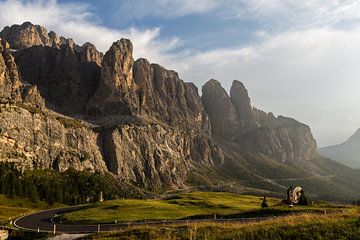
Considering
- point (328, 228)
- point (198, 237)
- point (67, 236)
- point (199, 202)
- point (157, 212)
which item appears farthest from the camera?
point (199, 202)

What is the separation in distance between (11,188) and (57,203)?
24.5 m

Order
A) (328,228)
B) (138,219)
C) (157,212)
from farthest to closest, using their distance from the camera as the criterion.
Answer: (157,212)
(138,219)
(328,228)

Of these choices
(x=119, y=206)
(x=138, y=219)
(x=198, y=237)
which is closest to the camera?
(x=198, y=237)

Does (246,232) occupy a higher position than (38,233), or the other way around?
(246,232)

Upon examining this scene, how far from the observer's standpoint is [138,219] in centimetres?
6762

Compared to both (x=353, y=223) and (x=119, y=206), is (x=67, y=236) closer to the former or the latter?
(x=353, y=223)

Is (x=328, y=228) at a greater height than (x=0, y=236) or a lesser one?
greater

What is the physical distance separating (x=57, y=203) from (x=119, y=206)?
114 metres

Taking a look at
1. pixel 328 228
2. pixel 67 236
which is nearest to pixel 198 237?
pixel 328 228

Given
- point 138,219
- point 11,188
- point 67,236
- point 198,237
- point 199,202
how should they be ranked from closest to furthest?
point 198,237
point 67,236
point 138,219
point 199,202
point 11,188

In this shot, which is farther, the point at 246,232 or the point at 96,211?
the point at 96,211

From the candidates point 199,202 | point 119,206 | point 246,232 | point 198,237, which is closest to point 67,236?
point 198,237

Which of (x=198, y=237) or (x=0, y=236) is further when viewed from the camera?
(x=0, y=236)

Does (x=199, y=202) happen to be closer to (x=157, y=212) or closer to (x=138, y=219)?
(x=157, y=212)
